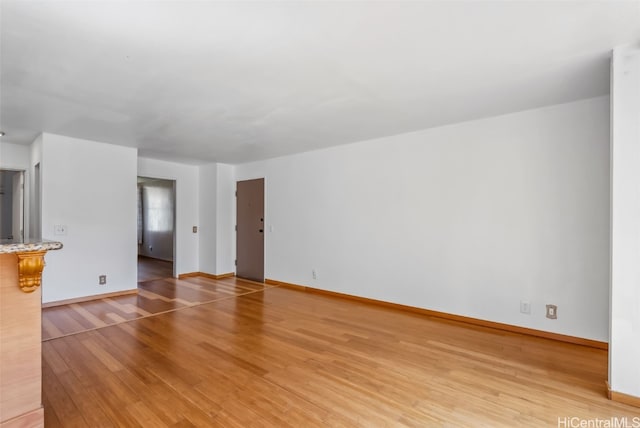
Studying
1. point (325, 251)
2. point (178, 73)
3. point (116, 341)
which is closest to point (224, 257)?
point (325, 251)

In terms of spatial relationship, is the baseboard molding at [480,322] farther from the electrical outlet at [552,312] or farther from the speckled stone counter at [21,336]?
the speckled stone counter at [21,336]

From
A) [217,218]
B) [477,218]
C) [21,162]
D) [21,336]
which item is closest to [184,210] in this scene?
[217,218]

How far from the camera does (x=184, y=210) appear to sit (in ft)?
20.2

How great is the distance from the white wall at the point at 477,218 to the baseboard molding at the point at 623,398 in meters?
0.98

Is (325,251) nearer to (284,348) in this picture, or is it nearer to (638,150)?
(284,348)

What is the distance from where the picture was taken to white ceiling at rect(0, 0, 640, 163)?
163 centimetres

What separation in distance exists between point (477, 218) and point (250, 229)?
4048 mm

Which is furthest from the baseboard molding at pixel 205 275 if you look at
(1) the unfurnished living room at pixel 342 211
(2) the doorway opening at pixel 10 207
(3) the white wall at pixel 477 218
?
(2) the doorway opening at pixel 10 207

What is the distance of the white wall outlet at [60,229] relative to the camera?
13.4 feet

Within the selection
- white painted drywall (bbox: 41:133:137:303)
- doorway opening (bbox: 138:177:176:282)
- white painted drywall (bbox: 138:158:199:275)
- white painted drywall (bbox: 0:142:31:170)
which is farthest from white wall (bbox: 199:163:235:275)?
white painted drywall (bbox: 0:142:31:170)

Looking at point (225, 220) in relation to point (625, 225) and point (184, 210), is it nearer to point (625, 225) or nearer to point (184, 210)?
point (184, 210)

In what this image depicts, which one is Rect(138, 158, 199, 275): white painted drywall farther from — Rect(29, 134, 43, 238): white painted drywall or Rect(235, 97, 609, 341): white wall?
Rect(235, 97, 609, 341): white wall

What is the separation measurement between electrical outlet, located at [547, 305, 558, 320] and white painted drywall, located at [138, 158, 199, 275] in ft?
19.4

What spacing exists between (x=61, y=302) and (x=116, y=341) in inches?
76.9
